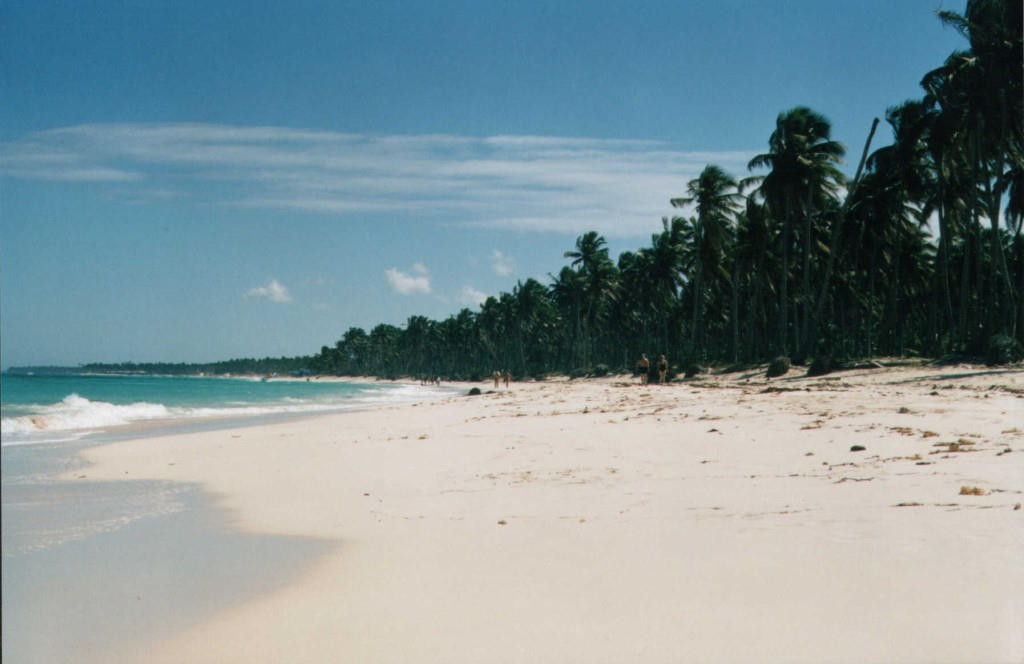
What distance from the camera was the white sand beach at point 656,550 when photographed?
329cm

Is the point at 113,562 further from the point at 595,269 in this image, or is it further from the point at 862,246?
the point at 595,269

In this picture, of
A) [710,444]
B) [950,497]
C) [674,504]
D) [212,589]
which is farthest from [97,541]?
[710,444]

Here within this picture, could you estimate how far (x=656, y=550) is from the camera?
186 inches

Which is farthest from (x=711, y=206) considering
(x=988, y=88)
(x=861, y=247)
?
(x=988, y=88)

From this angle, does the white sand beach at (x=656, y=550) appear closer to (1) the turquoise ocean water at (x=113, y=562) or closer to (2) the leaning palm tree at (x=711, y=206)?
(1) the turquoise ocean water at (x=113, y=562)

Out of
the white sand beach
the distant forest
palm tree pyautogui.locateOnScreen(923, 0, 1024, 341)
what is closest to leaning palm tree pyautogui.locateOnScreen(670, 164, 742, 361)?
the distant forest

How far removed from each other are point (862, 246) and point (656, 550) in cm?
4082

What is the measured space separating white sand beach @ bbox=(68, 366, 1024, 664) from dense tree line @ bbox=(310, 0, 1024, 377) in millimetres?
11479

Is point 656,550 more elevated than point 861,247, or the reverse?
point 861,247

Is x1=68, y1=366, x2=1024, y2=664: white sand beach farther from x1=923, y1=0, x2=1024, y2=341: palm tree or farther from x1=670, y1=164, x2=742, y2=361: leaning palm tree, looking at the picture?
x1=670, y1=164, x2=742, y2=361: leaning palm tree

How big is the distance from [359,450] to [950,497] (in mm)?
9218

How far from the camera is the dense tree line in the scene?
23.8 metres

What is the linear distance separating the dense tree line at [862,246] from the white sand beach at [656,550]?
11479 millimetres

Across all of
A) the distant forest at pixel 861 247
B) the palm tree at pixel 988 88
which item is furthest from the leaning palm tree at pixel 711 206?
the palm tree at pixel 988 88
